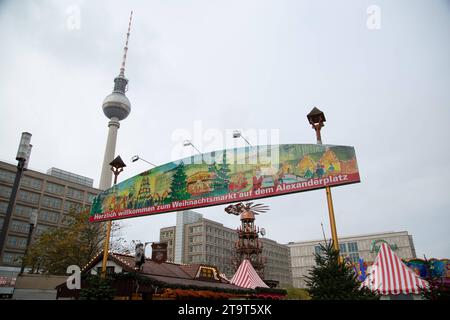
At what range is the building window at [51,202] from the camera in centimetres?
7256

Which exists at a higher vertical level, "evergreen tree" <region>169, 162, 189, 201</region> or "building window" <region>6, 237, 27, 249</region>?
"building window" <region>6, 237, 27, 249</region>

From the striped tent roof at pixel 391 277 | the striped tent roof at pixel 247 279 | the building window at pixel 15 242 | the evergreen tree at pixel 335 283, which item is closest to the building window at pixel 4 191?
the building window at pixel 15 242

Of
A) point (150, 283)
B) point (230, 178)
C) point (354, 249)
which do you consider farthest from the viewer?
point (354, 249)

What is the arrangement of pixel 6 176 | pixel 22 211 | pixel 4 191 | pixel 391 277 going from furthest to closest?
1. pixel 22 211
2. pixel 6 176
3. pixel 4 191
4. pixel 391 277

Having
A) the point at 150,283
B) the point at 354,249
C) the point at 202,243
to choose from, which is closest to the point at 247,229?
the point at 150,283

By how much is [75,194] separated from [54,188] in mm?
5295

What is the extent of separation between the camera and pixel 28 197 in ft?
229

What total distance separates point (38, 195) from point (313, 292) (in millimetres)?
76385

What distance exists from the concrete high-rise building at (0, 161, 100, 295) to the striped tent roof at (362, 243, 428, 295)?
5566cm

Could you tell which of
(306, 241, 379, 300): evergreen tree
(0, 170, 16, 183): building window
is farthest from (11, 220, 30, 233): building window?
(306, 241, 379, 300): evergreen tree

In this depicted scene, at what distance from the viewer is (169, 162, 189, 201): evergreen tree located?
693 inches

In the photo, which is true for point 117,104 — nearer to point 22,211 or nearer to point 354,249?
point 22,211

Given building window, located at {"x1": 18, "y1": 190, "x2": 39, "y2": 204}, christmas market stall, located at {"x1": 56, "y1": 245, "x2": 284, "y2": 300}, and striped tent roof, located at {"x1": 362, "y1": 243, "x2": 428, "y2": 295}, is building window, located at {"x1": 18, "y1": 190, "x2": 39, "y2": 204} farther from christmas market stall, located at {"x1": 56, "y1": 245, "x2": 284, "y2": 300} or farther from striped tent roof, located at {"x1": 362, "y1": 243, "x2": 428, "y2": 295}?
striped tent roof, located at {"x1": 362, "y1": 243, "x2": 428, "y2": 295}
